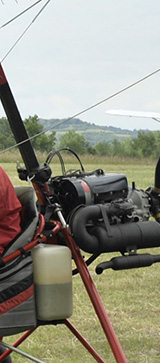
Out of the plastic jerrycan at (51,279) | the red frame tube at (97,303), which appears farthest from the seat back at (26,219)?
the red frame tube at (97,303)

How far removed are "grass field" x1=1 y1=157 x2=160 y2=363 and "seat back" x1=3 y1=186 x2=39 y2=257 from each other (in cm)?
58

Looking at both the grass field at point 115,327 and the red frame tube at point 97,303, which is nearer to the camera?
the red frame tube at point 97,303

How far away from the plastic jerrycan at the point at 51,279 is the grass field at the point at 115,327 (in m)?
0.92

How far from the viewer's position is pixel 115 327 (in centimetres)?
575

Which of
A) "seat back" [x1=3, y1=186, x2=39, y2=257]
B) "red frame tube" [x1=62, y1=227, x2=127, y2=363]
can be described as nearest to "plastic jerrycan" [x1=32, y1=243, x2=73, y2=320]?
"seat back" [x1=3, y1=186, x2=39, y2=257]

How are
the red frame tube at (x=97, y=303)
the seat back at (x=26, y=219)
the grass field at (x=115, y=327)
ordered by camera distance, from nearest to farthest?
the seat back at (x=26, y=219) < the red frame tube at (x=97, y=303) < the grass field at (x=115, y=327)

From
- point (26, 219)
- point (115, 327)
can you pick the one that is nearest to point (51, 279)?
point (26, 219)

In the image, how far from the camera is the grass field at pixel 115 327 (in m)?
5.07

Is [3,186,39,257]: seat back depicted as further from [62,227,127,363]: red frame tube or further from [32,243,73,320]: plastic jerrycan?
[62,227,127,363]: red frame tube

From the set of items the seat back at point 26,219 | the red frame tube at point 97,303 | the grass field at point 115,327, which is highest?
the seat back at point 26,219

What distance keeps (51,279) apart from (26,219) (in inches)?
13.3

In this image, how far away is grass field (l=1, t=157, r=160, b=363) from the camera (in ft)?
16.6

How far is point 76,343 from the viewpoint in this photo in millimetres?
5355

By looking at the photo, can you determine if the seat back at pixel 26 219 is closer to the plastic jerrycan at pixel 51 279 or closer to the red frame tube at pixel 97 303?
the plastic jerrycan at pixel 51 279
